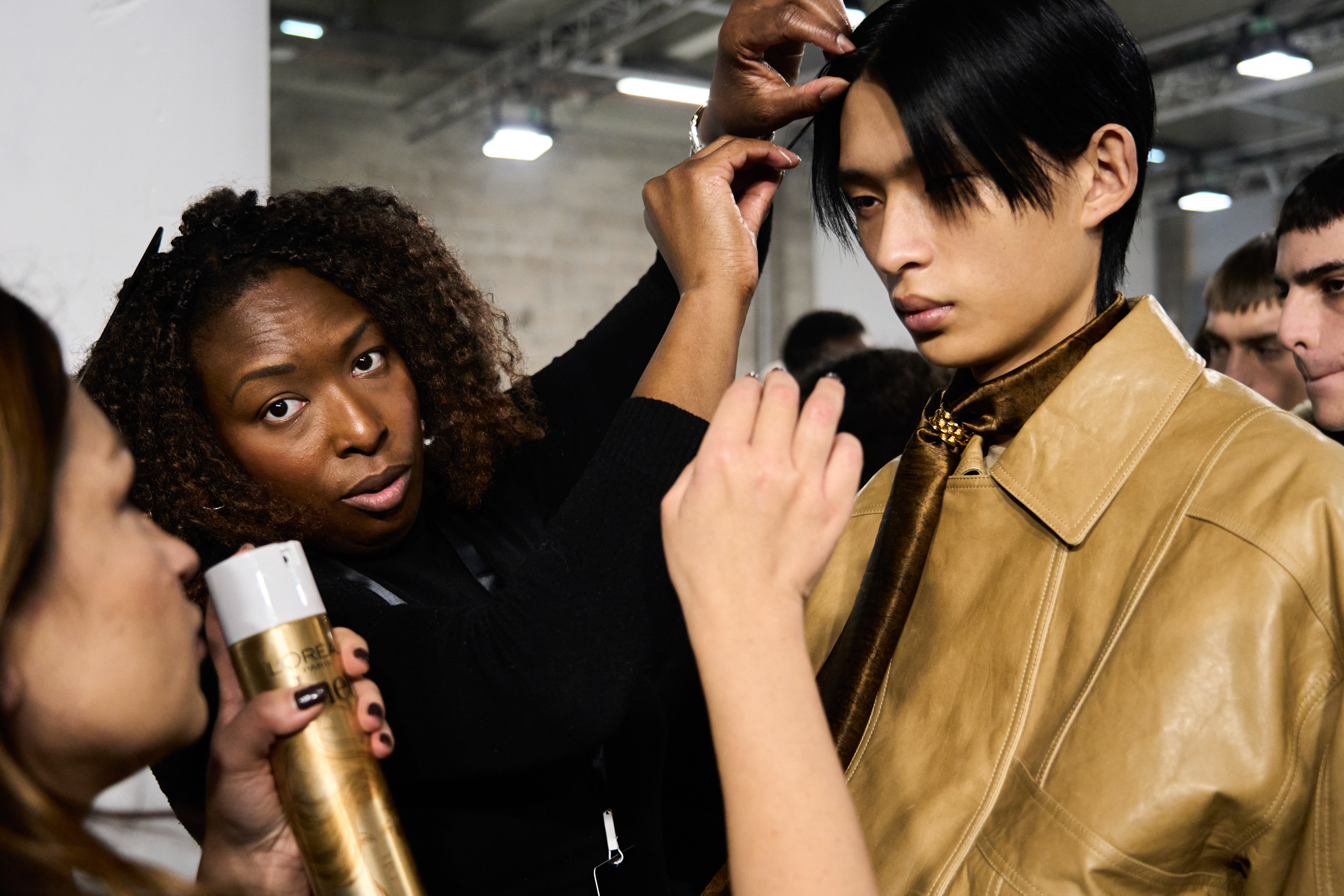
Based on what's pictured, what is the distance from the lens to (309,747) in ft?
2.63

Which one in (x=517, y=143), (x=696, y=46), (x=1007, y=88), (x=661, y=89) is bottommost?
(x=1007, y=88)

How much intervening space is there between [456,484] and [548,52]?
6350 millimetres

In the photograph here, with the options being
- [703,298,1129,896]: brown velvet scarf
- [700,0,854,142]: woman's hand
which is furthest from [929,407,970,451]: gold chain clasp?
[700,0,854,142]: woman's hand

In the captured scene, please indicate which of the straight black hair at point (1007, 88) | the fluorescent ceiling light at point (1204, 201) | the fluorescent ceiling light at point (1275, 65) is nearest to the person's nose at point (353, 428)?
the straight black hair at point (1007, 88)

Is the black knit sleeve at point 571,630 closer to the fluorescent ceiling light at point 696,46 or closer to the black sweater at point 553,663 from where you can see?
the black sweater at point 553,663

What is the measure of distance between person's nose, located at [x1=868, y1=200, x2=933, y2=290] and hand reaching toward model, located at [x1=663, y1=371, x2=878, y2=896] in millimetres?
355

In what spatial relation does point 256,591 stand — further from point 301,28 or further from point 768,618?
point 301,28

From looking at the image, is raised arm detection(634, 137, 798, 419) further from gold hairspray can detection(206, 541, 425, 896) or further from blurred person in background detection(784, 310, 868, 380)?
blurred person in background detection(784, 310, 868, 380)

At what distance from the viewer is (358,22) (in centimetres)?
673

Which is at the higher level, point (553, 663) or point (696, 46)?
point (696, 46)

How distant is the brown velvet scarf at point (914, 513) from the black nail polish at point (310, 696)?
1.68 feet

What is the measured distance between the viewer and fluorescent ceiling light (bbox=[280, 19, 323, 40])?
650 cm

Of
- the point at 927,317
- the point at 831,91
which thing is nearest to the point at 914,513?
the point at 927,317

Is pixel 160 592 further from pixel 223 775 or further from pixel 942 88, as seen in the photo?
pixel 942 88
